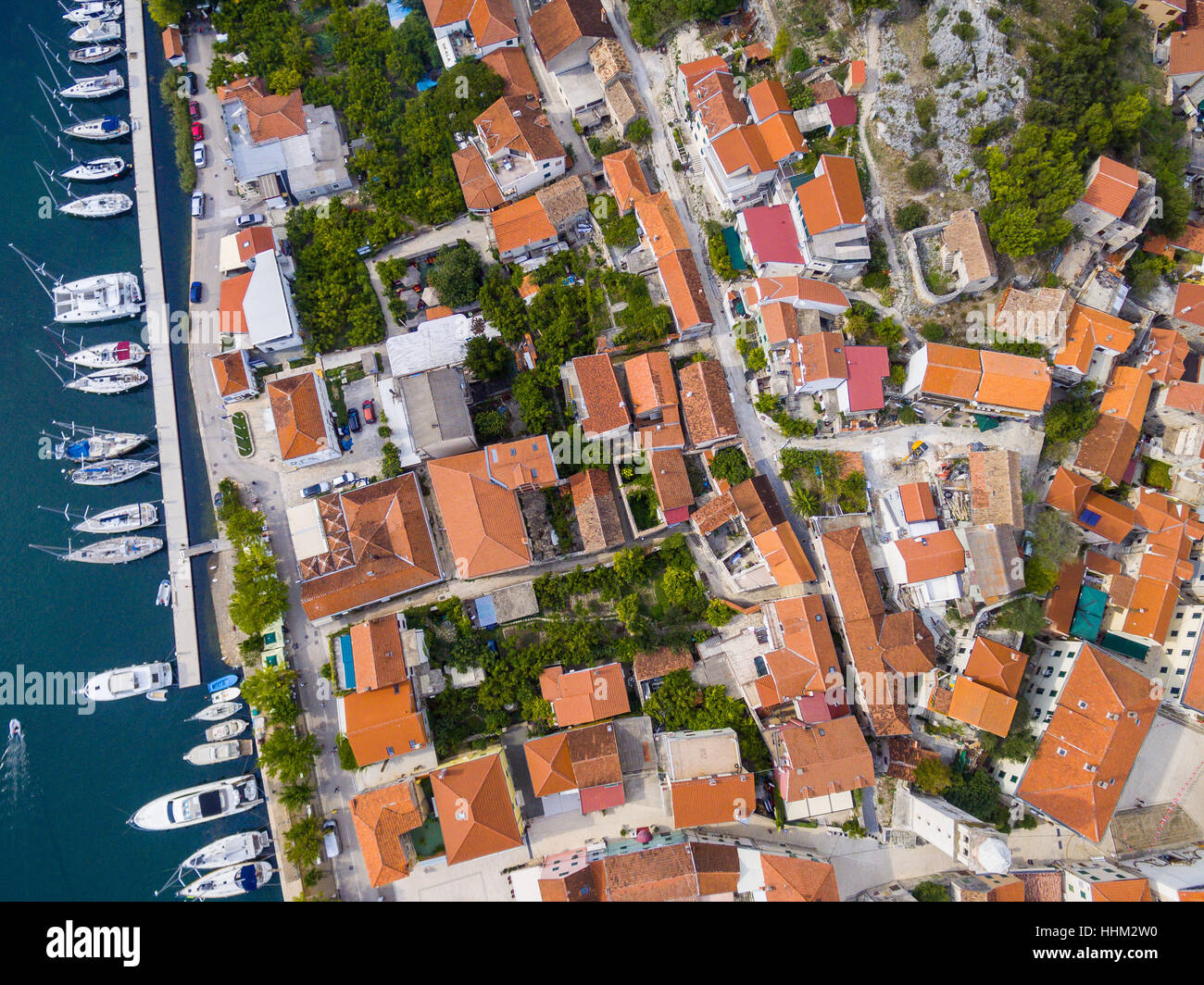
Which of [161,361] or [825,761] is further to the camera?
[161,361]

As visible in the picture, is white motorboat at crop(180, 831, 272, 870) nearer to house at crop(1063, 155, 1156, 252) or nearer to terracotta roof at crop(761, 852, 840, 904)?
terracotta roof at crop(761, 852, 840, 904)

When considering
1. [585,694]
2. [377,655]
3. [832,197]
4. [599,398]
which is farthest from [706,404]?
[377,655]

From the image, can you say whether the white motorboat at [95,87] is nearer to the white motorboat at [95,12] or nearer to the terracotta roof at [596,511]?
the white motorboat at [95,12]

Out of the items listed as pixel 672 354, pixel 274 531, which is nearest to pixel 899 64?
pixel 672 354

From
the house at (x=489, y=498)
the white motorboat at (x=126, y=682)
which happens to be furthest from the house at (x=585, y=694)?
the white motorboat at (x=126, y=682)

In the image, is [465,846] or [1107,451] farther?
[1107,451]

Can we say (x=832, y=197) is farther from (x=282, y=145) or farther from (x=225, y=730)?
(x=225, y=730)

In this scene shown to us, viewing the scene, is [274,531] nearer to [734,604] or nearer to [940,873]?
[734,604]
